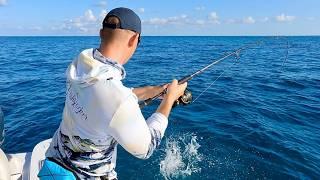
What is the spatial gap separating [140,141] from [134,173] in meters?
5.17

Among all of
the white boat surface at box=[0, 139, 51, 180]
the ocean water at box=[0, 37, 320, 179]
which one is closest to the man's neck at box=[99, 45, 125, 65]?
the white boat surface at box=[0, 139, 51, 180]

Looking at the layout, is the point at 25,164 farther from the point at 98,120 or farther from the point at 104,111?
the point at 104,111

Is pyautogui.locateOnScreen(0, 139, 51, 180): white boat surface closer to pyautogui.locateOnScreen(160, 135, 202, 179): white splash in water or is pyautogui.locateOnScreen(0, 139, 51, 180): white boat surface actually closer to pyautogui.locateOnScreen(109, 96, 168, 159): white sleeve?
pyautogui.locateOnScreen(109, 96, 168, 159): white sleeve

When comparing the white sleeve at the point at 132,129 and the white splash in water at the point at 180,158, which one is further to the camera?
the white splash in water at the point at 180,158

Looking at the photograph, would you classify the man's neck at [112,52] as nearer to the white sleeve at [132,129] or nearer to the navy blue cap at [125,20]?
the navy blue cap at [125,20]

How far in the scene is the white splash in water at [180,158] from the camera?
7504 mm

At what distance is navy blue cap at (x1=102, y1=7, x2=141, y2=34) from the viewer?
2482mm

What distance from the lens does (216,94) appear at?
14.5m

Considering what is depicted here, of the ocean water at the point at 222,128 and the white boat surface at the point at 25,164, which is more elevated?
the white boat surface at the point at 25,164

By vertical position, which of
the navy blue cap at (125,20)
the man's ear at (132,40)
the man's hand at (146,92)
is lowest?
the man's hand at (146,92)

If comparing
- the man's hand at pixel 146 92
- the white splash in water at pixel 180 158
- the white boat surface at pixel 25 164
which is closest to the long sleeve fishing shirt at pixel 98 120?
the man's hand at pixel 146 92

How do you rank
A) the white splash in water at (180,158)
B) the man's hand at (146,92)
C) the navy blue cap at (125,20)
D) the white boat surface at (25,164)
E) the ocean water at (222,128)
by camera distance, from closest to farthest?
the navy blue cap at (125,20) → the man's hand at (146,92) → the white boat surface at (25,164) → the white splash in water at (180,158) → the ocean water at (222,128)

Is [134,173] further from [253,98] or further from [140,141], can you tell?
[253,98]

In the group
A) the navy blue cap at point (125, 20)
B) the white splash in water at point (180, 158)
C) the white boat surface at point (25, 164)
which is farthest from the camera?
the white splash in water at point (180, 158)
